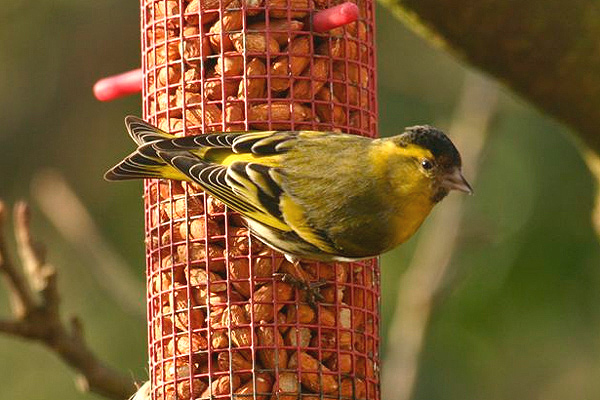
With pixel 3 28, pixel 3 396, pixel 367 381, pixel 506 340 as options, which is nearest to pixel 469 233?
pixel 367 381

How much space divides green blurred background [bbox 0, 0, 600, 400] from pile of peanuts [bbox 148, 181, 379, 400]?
4.20m

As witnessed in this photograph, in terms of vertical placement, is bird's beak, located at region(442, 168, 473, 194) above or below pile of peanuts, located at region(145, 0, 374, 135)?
below

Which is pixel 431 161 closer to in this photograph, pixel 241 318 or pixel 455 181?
pixel 455 181

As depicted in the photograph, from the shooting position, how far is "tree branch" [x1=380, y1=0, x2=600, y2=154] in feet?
21.8

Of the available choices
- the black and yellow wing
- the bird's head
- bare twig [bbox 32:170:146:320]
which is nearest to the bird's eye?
the bird's head

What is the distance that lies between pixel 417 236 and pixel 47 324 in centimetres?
604

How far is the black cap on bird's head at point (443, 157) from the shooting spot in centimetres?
625

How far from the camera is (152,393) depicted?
A: 21.9 ft

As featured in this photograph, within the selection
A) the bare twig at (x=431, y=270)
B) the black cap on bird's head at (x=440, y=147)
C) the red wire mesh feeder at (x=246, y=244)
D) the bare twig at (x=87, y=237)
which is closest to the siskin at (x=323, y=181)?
the black cap on bird's head at (x=440, y=147)

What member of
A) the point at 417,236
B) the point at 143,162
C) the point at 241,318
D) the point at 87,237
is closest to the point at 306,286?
the point at 241,318

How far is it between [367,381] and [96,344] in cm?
601

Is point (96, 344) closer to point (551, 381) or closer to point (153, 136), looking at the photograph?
point (551, 381)

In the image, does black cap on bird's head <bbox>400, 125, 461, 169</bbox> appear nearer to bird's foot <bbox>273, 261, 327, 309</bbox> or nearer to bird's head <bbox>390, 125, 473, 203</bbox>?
bird's head <bbox>390, 125, 473, 203</bbox>

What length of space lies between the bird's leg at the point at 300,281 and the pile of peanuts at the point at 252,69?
0.59 metres
